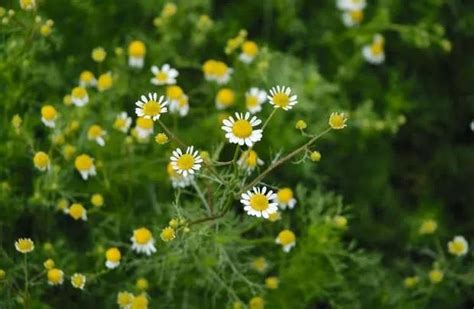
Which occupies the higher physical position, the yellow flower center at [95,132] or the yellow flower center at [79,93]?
the yellow flower center at [79,93]

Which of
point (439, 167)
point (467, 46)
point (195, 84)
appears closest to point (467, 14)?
point (467, 46)

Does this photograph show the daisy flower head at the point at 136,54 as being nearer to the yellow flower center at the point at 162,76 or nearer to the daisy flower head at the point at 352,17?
the yellow flower center at the point at 162,76

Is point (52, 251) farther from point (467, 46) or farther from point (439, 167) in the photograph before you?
point (467, 46)

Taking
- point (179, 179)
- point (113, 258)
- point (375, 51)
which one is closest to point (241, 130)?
point (179, 179)

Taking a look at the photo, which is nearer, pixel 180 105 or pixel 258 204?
pixel 258 204

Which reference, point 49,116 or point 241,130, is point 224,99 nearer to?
point 49,116

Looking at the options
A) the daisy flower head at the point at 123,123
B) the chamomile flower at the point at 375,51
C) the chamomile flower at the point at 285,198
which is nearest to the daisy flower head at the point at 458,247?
the chamomile flower at the point at 285,198
